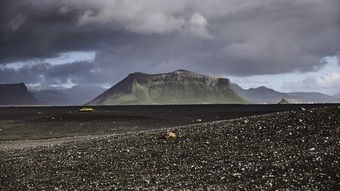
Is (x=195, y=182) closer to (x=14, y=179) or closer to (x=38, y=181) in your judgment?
(x=38, y=181)

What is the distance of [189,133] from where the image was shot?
34.6 metres

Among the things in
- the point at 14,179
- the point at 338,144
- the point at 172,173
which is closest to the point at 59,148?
the point at 14,179

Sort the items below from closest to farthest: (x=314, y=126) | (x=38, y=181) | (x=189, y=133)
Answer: (x=38, y=181) < (x=314, y=126) < (x=189, y=133)

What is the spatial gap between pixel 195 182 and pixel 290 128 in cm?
1137

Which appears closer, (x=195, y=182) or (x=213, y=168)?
(x=195, y=182)

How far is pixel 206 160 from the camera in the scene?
84.0 ft

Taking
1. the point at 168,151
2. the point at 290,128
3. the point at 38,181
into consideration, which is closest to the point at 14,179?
the point at 38,181

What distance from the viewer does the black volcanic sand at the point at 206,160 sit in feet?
67.3

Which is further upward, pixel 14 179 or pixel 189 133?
pixel 189 133

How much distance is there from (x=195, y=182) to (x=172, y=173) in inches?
104

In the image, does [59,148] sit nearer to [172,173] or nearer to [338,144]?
[172,173]

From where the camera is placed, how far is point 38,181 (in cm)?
2512

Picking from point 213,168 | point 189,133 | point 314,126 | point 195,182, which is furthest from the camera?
point 189,133

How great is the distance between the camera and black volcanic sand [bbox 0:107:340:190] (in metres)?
20.5
